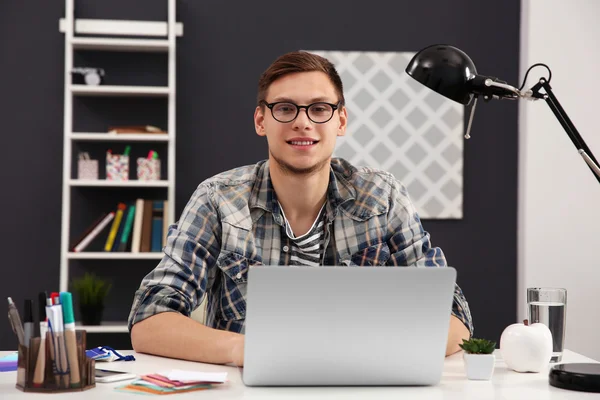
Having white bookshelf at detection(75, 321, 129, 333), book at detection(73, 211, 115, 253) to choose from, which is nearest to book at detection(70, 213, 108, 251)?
book at detection(73, 211, 115, 253)

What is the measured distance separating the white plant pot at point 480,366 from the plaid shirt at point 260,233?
2.00 ft

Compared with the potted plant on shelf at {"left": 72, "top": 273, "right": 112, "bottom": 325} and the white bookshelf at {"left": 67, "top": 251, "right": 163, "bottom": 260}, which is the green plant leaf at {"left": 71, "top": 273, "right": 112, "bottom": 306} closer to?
the potted plant on shelf at {"left": 72, "top": 273, "right": 112, "bottom": 325}

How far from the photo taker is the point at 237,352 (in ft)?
4.53

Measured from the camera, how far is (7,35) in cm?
371

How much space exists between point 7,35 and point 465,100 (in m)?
2.95

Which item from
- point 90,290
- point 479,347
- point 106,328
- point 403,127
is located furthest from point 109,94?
point 479,347

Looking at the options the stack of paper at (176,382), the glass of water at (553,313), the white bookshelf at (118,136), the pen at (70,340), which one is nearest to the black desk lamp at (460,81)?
the glass of water at (553,313)

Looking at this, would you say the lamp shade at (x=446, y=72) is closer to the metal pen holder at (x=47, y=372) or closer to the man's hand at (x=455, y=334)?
the man's hand at (x=455, y=334)

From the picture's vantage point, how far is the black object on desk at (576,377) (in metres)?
1.18

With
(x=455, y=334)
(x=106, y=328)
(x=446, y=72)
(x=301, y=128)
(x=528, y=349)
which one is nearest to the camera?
(x=528, y=349)

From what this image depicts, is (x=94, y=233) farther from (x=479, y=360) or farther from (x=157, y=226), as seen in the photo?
(x=479, y=360)

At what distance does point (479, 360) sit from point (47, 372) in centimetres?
73

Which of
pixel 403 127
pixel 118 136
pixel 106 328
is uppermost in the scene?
pixel 403 127

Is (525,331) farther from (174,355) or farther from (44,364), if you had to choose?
(44,364)
